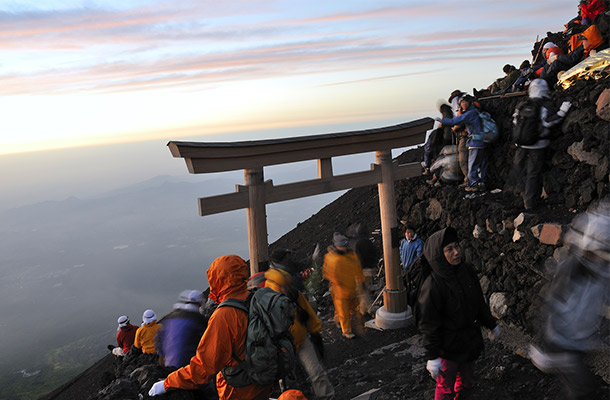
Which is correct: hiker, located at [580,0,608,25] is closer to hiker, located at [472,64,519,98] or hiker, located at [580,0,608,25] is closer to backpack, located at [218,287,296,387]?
hiker, located at [472,64,519,98]

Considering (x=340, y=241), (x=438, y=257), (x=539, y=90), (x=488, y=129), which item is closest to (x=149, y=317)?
(x=340, y=241)

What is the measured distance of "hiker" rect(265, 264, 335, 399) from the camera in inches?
157

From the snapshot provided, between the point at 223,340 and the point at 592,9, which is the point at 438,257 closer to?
the point at 223,340

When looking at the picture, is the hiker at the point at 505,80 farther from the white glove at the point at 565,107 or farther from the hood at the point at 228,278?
the hood at the point at 228,278

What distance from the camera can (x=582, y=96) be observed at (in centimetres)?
725

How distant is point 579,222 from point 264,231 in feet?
12.4

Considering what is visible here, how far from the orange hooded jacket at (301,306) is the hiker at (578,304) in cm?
190

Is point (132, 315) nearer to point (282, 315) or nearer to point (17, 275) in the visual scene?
point (17, 275)

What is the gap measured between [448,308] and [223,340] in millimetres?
1813

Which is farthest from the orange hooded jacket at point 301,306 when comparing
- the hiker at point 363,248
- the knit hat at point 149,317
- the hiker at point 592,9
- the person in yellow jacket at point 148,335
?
the hiker at point 592,9

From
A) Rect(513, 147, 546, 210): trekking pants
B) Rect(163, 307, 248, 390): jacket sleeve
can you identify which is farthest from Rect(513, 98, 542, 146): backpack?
Rect(163, 307, 248, 390): jacket sleeve

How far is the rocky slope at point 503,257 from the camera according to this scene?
5508 mm

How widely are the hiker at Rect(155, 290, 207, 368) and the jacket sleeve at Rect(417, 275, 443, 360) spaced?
7.44 feet

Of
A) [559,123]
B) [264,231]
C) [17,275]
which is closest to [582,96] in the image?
[559,123]
